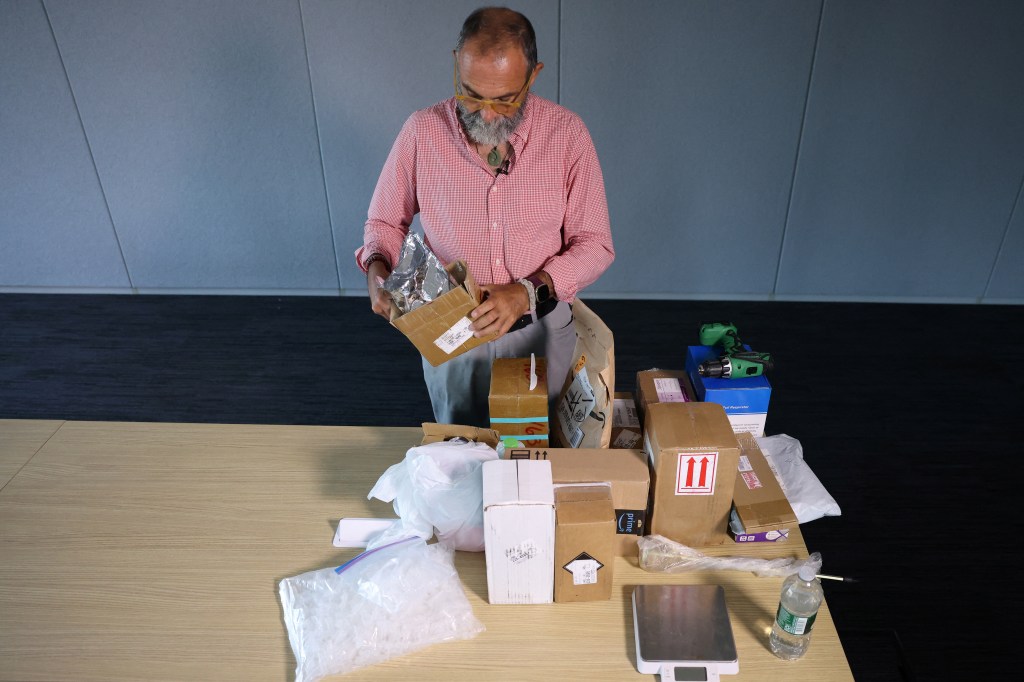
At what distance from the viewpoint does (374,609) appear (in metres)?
1.14

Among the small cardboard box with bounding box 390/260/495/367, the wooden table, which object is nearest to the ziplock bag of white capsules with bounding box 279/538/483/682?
the wooden table

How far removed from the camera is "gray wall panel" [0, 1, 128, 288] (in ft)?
10.3

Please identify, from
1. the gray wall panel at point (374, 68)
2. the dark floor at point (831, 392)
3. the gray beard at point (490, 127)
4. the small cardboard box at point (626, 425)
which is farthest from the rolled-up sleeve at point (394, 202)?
the gray wall panel at point (374, 68)

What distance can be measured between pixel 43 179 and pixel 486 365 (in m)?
3.10

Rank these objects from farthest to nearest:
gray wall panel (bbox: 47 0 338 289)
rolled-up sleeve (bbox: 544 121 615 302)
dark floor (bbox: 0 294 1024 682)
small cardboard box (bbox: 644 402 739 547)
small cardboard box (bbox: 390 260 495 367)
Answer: gray wall panel (bbox: 47 0 338 289), dark floor (bbox: 0 294 1024 682), rolled-up sleeve (bbox: 544 121 615 302), small cardboard box (bbox: 390 260 495 367), small cardboard box (bbox: 644 402 739 547)

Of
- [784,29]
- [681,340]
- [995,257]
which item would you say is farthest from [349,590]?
[995,257]

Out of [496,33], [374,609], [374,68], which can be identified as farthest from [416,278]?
[374,68]

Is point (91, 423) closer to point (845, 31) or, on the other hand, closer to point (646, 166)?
point (646, 166)

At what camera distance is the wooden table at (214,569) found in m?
1.08

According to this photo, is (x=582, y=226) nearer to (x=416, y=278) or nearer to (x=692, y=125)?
(x=416, y=278)

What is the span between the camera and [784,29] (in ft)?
9.62

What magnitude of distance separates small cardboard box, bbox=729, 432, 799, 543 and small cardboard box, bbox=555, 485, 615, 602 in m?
0.29

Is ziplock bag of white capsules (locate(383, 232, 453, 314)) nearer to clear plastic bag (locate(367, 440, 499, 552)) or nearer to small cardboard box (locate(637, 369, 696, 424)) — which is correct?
clear plastic bag (locate(367, 440, 499, 552))

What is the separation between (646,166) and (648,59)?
51 centimetres
